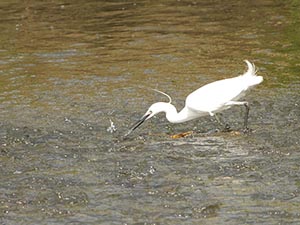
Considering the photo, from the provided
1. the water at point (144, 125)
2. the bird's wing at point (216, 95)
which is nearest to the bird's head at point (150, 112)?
the water at point (144, 125)

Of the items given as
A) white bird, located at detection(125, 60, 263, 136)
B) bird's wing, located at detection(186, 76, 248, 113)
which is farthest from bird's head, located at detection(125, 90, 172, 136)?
bird's wing, located at detection(186, 76, 248, 113)

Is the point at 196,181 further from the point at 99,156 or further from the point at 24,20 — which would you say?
the point at 24,20

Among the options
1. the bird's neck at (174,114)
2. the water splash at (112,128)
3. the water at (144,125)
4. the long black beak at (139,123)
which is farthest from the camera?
the water splash at (112,128)

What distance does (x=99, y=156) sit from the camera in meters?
9.07

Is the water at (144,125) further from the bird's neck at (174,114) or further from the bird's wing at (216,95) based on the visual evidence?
the bird's wing at (216,95)

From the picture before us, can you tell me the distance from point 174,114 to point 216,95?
22.8 inches

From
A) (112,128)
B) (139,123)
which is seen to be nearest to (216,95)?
(139,123)

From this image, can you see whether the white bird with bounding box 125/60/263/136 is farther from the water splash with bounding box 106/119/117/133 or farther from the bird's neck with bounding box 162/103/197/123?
the water splash with bounding box 106/119/117/133

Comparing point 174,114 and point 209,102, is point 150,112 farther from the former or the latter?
point 209,102

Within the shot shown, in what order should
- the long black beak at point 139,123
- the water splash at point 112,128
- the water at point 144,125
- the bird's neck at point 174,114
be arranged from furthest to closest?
the water splash at point 112,128
the bird's neck at point 174,114
the long black beak at point 139,123
the water at point 144,125

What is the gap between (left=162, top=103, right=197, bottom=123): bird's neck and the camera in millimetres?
10016

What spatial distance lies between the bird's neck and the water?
23 centimetres

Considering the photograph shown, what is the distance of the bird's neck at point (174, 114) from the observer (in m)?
10.0

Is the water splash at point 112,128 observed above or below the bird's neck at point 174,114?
below
